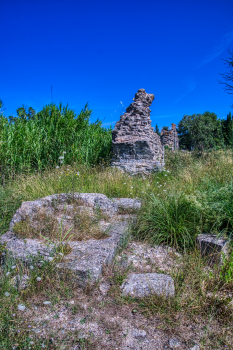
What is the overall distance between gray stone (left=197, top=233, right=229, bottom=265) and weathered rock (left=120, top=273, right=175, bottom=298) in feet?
2.52

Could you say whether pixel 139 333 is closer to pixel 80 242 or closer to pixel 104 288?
pixel 104 288

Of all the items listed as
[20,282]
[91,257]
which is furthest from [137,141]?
[20,282]

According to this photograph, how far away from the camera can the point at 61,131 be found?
8.88m

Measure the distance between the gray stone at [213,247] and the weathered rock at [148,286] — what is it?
0.77 meters

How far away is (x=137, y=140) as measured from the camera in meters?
8.70

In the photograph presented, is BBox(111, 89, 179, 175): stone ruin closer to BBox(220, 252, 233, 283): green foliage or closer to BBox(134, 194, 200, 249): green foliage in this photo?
BBox(134, 194, 200, 249): green foliage

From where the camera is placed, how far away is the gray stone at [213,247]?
9.79 feet

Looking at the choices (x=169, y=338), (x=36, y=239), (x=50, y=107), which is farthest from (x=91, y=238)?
(x=50, y=107)

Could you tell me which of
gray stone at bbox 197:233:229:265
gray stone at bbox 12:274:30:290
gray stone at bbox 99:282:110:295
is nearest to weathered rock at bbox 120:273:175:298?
gray stone at bbox 99:282:110:295

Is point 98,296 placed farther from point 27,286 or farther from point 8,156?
point 8,156

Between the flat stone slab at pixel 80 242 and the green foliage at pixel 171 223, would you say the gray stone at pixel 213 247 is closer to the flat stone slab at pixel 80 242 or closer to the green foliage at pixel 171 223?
the green foliage at pixel 171 223

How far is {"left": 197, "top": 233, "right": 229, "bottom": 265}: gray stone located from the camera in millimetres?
2984

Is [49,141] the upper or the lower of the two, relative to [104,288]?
upper

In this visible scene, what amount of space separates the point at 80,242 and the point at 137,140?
5.93 meters
